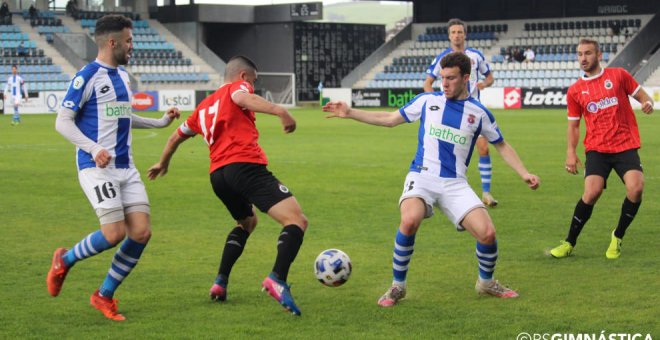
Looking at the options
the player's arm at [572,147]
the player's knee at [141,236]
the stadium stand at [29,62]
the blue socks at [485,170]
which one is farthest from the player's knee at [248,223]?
the stadium stand at [29,62]

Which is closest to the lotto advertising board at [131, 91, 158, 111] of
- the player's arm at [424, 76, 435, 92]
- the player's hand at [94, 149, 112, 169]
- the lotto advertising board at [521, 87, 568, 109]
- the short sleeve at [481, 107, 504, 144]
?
the lotto advertising board at [521, 87, 568, 109]

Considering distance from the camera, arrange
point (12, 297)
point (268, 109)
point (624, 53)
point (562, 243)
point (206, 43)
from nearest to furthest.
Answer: point (268, 109)
point (12, 297)
point (562, 243)
point (624, 53)
point (206, 43)

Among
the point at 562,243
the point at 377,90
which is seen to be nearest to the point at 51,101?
the point at 377,90

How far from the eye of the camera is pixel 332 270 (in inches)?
299

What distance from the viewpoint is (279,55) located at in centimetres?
6103

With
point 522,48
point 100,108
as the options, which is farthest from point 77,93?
point 522,48

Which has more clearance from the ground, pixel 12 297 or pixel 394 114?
pixel 394 114

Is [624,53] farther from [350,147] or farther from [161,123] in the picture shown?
[161,123]

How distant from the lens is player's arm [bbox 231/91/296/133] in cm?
698

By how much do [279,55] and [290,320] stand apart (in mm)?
54678

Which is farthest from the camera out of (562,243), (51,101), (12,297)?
(51,101)

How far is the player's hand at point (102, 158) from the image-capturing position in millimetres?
6891

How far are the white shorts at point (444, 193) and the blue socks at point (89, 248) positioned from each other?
2287 mm

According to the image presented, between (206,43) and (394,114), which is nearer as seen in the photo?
(394,114)
